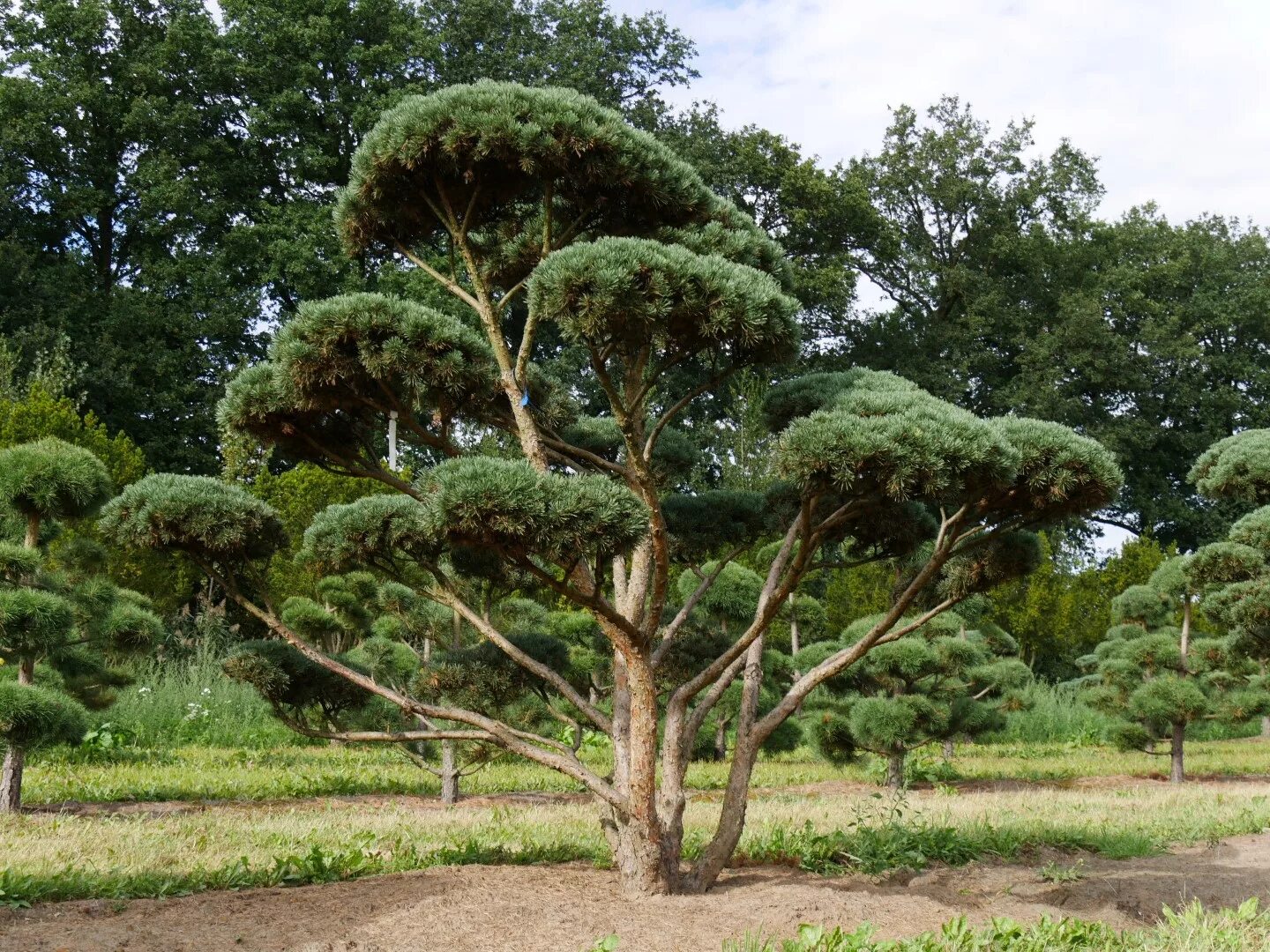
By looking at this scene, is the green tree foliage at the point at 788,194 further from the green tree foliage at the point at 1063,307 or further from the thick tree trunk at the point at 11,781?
the thick tree trunk at the point at 11,781

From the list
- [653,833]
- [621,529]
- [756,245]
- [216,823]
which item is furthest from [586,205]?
[216,823]

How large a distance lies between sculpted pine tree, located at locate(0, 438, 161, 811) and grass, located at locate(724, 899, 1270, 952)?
5352 millimetres

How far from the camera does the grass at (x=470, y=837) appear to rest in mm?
5844

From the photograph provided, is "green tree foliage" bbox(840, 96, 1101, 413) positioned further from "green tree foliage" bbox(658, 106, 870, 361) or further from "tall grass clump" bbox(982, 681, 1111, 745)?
"tall grass clump" bbox(982, 681, 1111, 745)

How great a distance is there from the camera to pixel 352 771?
445 inches

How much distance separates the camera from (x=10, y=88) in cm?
2116

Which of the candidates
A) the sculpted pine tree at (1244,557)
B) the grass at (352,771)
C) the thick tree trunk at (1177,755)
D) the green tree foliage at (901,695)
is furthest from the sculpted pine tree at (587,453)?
the thick tree trunk at (1177,755)

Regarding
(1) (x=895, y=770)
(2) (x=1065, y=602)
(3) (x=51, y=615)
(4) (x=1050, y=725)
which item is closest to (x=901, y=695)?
(1) (x=895, y=770)

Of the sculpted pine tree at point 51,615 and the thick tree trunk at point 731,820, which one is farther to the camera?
the sculpted pine tree at point 51,615

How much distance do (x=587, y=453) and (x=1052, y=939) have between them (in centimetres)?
315

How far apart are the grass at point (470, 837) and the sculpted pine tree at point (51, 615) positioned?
0.62 m

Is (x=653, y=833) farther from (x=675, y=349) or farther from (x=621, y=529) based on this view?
(x=675, y=349)

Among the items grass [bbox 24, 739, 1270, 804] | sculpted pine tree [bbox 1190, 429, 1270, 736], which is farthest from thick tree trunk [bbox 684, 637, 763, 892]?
sculpted pine tree [bbox 1190, 429, 1270, 736]

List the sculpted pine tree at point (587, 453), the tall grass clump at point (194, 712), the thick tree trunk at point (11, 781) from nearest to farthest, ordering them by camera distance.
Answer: the sculpted pine tree at point (587, 453)
the thick tree trunk at point (11, 781)
the tall grass clump at point (194, 712)
